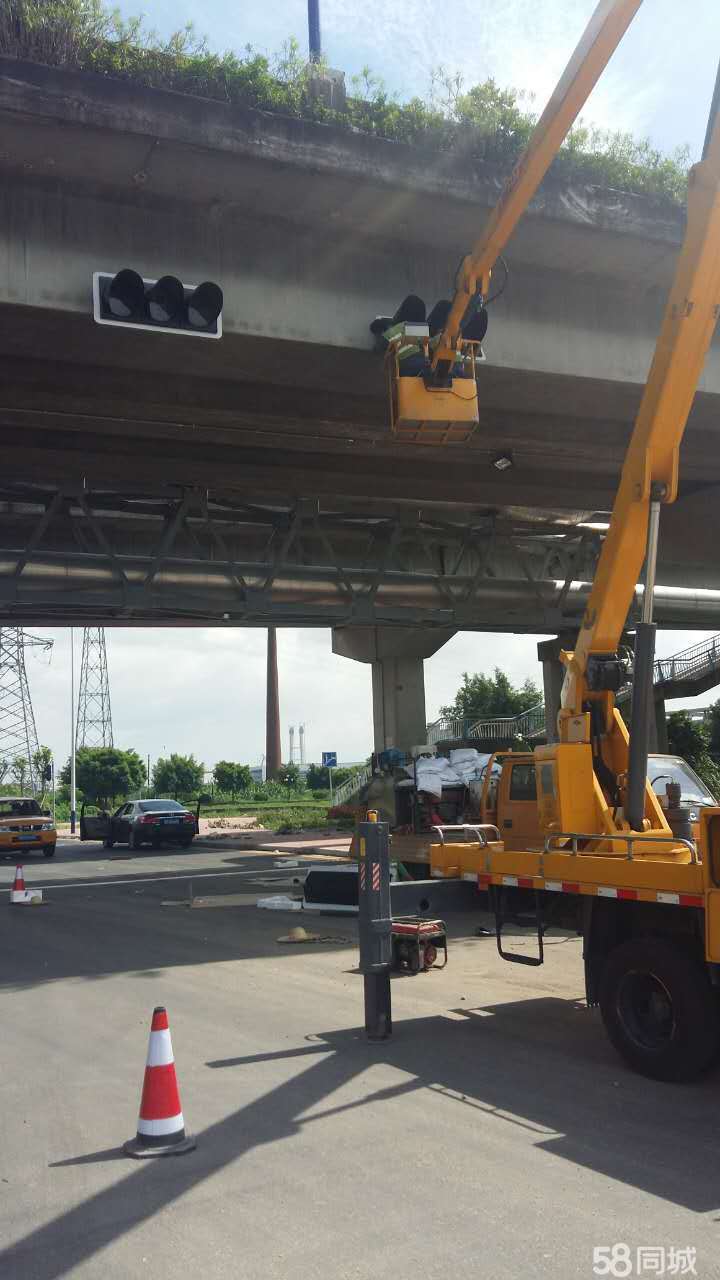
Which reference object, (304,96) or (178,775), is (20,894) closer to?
(304,96)

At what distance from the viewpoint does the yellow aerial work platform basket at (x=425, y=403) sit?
1227 centimetres

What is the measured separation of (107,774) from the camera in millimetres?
75562

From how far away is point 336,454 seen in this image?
19000mm

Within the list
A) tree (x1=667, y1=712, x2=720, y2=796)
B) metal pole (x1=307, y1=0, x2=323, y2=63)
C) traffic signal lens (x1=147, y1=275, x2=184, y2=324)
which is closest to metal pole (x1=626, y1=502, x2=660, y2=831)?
traffic signal lens (x1=147, y1=275, x2=184, y2=324)

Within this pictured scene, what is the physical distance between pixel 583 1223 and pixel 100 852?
3098 cm

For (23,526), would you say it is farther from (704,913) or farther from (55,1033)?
(704,913)

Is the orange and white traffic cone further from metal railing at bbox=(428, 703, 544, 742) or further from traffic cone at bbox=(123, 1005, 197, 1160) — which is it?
metal railing at bbox=(428, 703, 544, 742)

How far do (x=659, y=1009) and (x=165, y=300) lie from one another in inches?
356

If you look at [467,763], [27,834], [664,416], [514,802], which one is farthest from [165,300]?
[27,834]

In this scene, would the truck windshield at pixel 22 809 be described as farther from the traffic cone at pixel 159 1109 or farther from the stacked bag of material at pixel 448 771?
the traffic cone at pixel 159 1109

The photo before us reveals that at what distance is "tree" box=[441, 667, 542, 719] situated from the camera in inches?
2940

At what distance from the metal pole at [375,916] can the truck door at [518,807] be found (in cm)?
319

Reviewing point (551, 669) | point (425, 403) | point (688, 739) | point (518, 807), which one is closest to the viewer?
point (518, 807)

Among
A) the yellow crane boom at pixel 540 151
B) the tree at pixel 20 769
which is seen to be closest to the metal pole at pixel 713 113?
the yellow crane boom at pixel 540 151
